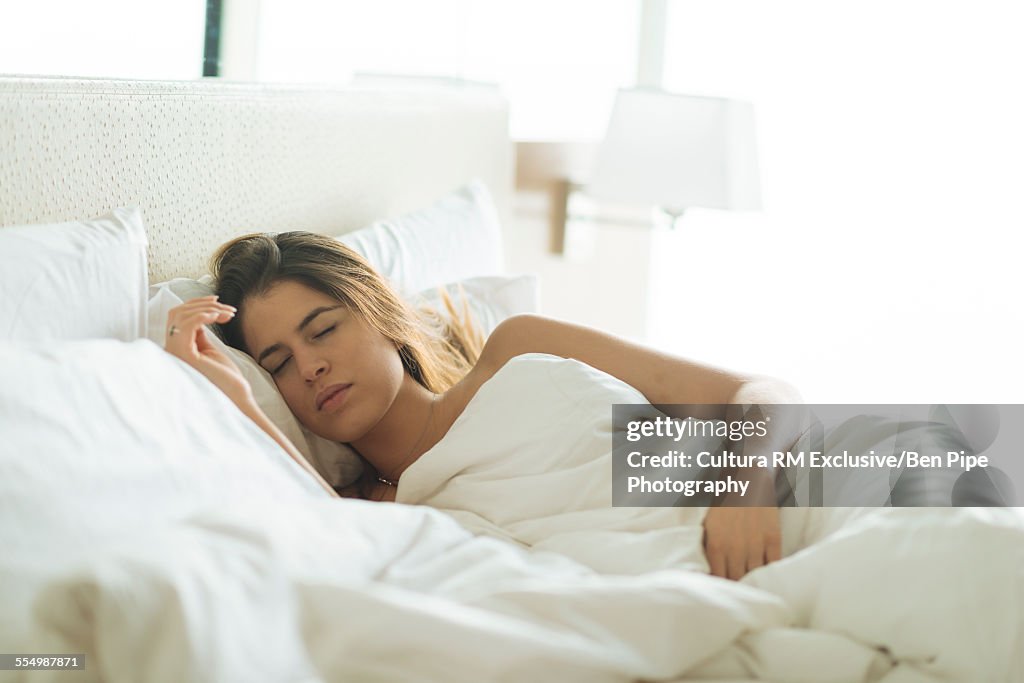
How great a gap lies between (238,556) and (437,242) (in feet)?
4.13

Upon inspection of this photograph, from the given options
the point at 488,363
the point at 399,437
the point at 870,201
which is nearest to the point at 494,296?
the point at 488,363

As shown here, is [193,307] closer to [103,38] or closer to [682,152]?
[103,38]

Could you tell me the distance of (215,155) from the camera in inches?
59.6

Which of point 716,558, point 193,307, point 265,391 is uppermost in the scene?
point 193,307

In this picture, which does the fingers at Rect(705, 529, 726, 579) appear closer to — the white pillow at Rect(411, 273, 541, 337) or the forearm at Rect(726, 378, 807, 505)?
the forearm at Rect(726, 378, 807, 505)

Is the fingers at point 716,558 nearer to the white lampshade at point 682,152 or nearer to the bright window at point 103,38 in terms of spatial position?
the bright window at point 103,38

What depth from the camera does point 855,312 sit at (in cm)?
360

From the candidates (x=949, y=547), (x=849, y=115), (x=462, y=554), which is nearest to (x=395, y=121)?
(x=462, y=554)

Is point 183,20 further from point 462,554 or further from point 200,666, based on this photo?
point 200,666

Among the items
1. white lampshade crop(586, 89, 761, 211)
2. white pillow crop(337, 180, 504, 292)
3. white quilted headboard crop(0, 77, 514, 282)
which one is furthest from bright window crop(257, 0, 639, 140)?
white lampshade crop(586, 89, 761, 211)

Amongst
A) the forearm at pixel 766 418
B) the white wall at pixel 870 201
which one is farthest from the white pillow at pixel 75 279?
the white wall at pixel 870 201

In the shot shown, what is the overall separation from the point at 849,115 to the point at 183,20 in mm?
2504

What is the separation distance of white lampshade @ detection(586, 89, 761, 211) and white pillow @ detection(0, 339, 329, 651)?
170cm

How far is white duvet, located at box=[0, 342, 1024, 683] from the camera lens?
67 centimetres
